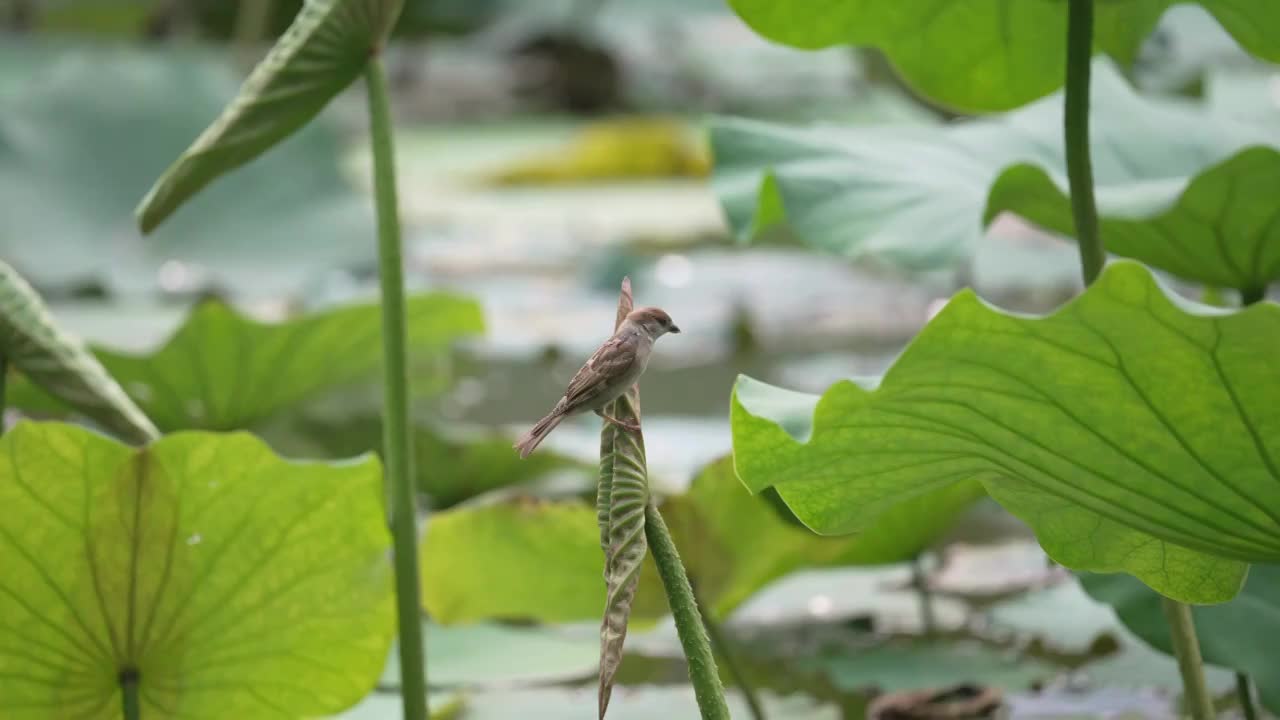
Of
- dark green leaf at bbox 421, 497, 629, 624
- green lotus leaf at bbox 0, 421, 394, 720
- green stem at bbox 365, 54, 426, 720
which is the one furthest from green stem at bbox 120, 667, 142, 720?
dark green leaf at bbox 421, 497, 629, 624

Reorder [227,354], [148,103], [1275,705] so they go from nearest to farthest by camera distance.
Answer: [1275,705] < [227,354] < [148,103]

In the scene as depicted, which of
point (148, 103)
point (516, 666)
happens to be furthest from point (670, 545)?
point (148, 103)

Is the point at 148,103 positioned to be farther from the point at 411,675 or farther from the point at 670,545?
the point at 670,545

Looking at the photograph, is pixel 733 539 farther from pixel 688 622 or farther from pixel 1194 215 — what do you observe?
pixel 688 622

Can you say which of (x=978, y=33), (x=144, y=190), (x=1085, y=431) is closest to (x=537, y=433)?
(x=1085, y=431)

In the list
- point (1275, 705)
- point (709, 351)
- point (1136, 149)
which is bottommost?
point (1275, 705)

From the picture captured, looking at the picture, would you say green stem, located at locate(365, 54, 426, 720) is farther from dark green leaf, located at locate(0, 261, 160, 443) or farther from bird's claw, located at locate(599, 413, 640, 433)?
bird's claw, located at locate(599, 413, 640, 433)
